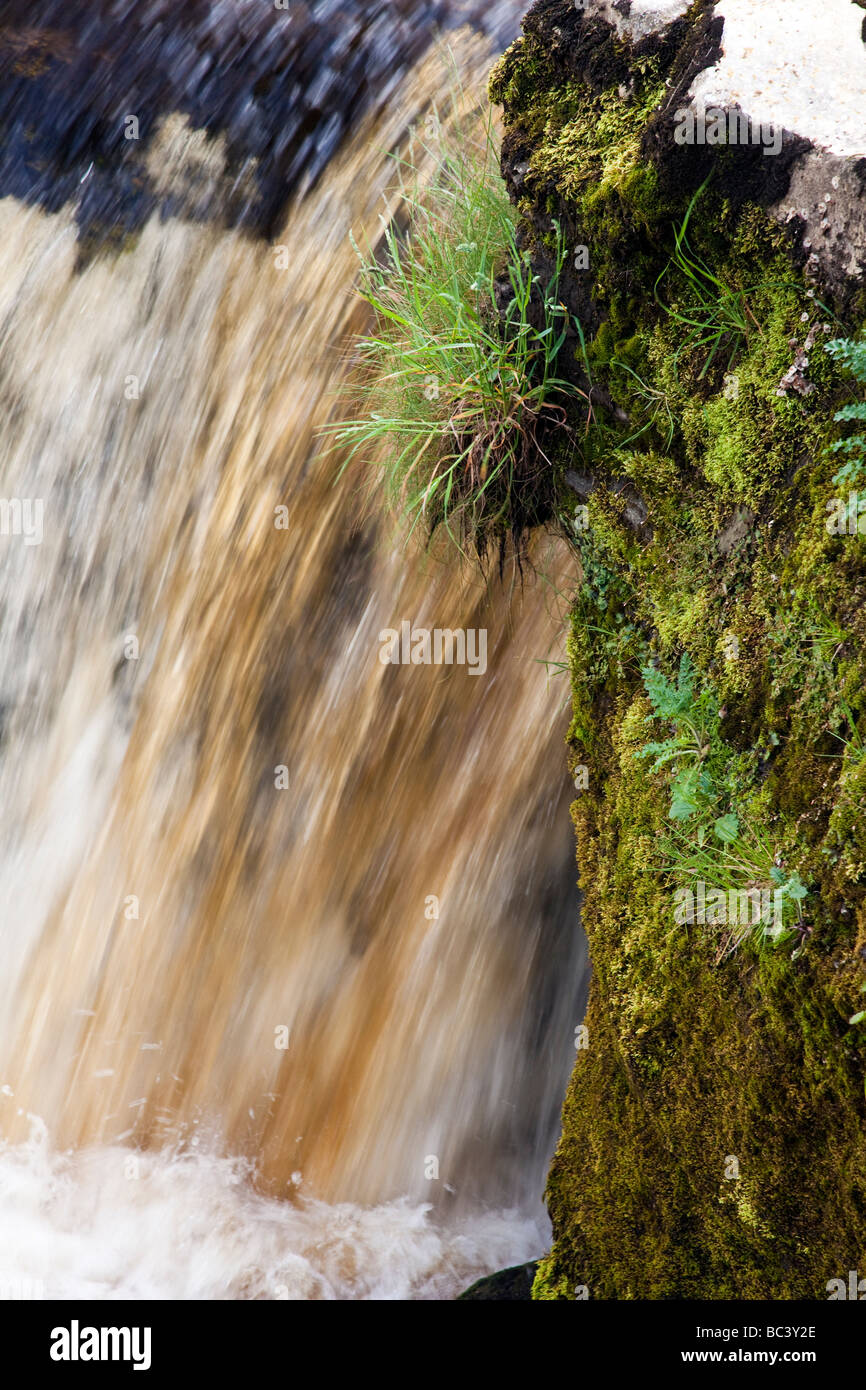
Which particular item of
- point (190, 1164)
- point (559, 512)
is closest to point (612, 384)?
point (559, 512)

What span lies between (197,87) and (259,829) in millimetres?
3805

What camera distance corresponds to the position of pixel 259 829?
4.15 meters

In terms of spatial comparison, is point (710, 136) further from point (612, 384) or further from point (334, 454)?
point (334, 454)

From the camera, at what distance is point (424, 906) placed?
3963mm

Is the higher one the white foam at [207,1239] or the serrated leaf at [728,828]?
the serrated leaf at [728,828]

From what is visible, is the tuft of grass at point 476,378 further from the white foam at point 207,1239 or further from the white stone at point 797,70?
the white foam at point 207,1239

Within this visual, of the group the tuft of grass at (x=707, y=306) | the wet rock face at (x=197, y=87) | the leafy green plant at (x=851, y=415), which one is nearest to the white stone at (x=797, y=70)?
the tuft of grass at (x=707, y=306)

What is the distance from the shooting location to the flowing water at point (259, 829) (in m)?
3.92

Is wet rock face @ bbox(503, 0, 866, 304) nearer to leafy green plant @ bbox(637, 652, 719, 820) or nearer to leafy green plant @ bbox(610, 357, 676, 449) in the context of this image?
leafy green plant @ bbox(610, 357, 676, 449)

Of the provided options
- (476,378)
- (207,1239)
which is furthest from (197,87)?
(207,1239)

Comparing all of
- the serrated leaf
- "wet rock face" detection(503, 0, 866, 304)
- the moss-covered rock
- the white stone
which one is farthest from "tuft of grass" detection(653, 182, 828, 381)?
the serrated leaf

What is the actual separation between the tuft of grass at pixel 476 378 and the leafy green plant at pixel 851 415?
0.95m

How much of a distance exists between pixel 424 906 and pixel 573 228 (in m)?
2.57

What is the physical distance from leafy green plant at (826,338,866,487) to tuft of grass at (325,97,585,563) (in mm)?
951
